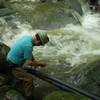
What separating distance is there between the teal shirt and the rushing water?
226 cm

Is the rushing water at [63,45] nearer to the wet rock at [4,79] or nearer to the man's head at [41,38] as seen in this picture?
the wet rock at [4,79]

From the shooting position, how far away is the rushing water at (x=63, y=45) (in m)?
9.19

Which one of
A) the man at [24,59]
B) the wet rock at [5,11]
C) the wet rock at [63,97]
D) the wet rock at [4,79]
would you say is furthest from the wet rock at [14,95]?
the wet rock at [5,11]

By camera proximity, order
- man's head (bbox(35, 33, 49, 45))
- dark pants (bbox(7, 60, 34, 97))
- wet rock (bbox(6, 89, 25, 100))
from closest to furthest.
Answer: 1. man's head (bbox(35, 33, 49, 45))
2. wet rock (bbox(6, 89, 25, 100))
3. dark pants (bbox(7, 60, 34, 97))

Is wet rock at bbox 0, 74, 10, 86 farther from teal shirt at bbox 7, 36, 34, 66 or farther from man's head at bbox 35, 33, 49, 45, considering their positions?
man's head at bbox 35, 33, 49, 45

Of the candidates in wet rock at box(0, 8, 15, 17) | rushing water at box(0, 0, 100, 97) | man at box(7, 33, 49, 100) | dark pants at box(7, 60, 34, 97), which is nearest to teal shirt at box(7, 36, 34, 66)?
man at box(7, 33, 49, 100)

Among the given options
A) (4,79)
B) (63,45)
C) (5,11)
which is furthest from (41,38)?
(5,11)

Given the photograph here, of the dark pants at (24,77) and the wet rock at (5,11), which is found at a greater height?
the wet rock at (5,11)

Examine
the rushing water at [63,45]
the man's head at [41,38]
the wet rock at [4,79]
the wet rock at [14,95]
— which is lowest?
the rushing water at [63,45]

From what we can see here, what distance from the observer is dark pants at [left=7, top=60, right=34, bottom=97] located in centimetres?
619

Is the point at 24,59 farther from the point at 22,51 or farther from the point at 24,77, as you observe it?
the point at 24,77

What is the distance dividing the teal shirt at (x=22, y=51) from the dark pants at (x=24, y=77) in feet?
0.42

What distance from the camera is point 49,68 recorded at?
884 cm

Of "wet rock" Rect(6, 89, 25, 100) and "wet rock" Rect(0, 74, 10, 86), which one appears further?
"wet rock" Rect(0, 74, 10, 86)
